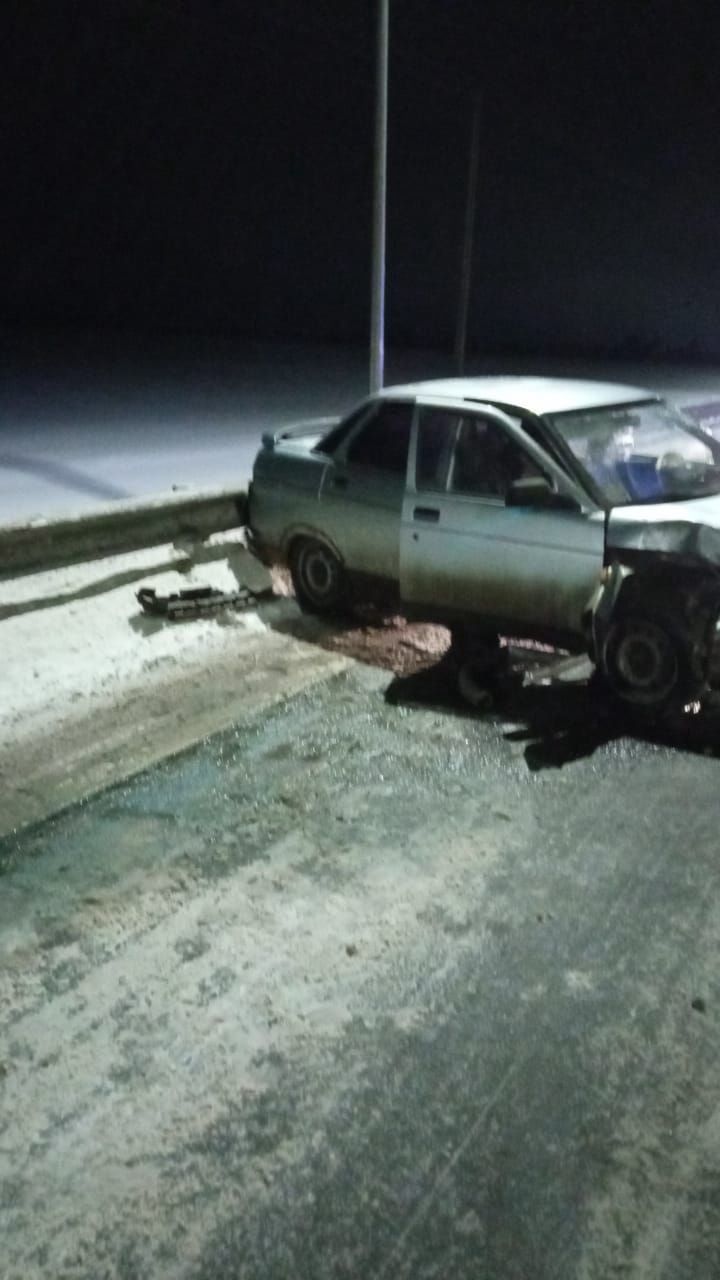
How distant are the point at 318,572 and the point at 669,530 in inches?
109

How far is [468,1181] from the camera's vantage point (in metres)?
2.98

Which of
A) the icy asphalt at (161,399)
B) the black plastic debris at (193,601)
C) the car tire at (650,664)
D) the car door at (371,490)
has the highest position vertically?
the car door at (371,490)

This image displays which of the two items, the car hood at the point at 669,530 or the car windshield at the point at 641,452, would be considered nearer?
the car hood at the point at 669,530

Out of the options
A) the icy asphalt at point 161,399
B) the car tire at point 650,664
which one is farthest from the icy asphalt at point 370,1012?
the icy asphalt at point 161,399

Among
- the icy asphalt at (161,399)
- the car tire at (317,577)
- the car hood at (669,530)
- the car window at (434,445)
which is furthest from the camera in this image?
the icy asphalt at (161,399)

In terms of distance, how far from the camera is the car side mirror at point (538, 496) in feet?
20.3

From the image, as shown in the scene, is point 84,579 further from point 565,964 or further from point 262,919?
point 565,964

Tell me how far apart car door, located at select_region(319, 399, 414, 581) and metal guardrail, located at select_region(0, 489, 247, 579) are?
2150 millimetres

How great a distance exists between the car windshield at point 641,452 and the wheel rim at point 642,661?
76cm

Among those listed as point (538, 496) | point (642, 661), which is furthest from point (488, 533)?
point (642, 661)

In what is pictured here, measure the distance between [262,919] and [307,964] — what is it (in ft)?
1.12

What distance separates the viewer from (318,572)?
7.93 metres

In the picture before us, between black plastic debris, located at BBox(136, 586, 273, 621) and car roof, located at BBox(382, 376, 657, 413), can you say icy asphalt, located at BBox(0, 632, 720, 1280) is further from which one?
black plastic debris, located at BBox(136, 586, 273, 621)

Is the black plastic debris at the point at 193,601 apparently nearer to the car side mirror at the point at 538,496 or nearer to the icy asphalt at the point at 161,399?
the icy asphalt at the point at 161,399
